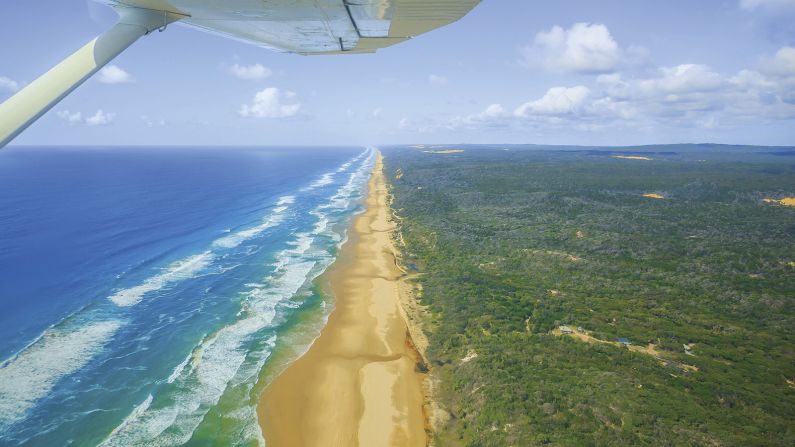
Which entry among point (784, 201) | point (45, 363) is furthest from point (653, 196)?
point (45, 363)

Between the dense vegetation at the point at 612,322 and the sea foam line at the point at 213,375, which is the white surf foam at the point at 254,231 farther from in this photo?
the dense vegetation at the point at 612,322

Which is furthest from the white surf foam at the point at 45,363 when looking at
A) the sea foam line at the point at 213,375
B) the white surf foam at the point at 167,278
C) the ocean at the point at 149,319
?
the sea foam line at the point at 213,375

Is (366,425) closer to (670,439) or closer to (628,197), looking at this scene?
(670,439)

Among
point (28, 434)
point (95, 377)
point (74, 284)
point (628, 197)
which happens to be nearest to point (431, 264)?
point (95, 377)

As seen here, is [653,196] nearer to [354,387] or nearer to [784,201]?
[784,201]

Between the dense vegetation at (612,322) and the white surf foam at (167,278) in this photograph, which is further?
the white surf foam at (167,278)

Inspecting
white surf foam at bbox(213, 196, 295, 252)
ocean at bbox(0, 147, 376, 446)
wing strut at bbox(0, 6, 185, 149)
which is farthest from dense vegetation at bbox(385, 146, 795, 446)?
white surf foam at bbox(213, 196, 295, 252)
